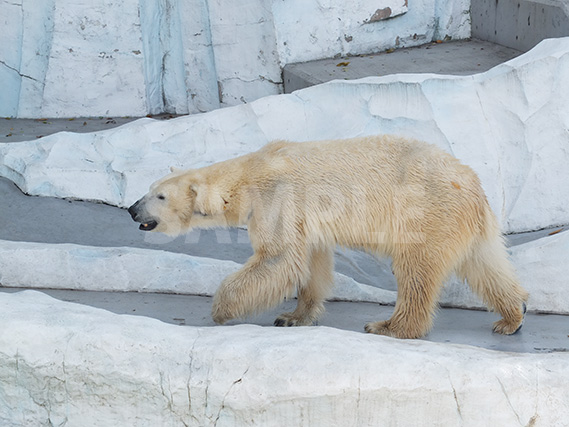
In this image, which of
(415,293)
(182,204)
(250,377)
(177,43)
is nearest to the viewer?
(250,377)

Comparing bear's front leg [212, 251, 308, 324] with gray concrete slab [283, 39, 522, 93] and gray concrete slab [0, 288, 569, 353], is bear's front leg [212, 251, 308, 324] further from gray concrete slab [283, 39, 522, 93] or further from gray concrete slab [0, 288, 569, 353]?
gray concrete slab [283, 39, 522, 93]

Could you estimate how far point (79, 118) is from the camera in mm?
7535

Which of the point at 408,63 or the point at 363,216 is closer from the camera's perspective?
the point at 363,216

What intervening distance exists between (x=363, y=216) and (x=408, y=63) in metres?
3.75

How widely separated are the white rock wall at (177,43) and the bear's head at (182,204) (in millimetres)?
3765

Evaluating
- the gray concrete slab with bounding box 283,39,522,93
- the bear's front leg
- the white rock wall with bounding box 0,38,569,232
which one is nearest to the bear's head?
the bear's front leg

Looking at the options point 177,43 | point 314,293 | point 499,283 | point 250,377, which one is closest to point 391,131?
point 314,293

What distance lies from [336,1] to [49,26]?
2.84 meters

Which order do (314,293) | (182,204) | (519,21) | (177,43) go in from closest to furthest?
1. (182,204)
2. (314,293)
3. (519,21)
4. (177,43)

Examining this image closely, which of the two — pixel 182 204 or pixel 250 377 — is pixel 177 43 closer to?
pixel 182 204

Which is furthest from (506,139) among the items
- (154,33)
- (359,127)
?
(154,33)

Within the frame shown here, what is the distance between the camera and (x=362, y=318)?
12.5 feet

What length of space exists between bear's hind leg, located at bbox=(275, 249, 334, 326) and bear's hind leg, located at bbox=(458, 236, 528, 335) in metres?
0.71

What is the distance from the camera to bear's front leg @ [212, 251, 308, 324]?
3.38m
